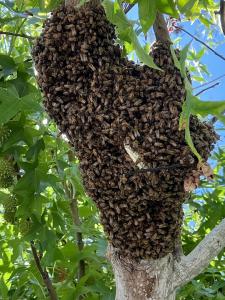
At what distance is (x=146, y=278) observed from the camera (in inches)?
73.8

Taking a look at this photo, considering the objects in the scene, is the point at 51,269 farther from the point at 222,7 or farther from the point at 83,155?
the point at 222,7

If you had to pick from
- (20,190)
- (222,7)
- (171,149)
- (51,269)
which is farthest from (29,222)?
(222,7)

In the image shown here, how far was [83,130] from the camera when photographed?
1851 millimetres

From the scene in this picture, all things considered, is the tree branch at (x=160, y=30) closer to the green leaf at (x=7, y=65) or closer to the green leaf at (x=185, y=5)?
the green leaf at (x=185, y=5)

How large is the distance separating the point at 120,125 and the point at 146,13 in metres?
0.40

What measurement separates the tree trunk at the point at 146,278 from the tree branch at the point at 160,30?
0.80 metres

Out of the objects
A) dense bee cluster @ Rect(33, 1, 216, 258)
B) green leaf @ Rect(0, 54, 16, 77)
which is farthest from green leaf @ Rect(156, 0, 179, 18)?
green leaf @ Rect(0, 54, 16, 77)

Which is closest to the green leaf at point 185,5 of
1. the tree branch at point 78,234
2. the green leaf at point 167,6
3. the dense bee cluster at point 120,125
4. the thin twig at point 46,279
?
the green leaf at point 167,6

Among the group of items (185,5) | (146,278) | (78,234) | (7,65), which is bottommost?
(146,278)

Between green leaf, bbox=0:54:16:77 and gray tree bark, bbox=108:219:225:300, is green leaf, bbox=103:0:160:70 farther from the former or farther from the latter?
green leaf, bbox=0:54:16:77

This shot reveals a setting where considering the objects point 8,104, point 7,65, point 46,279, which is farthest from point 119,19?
point 46,279

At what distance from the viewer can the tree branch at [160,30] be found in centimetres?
203

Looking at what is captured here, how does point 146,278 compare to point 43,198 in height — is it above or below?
below

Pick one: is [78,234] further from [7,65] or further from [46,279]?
[7,65]
